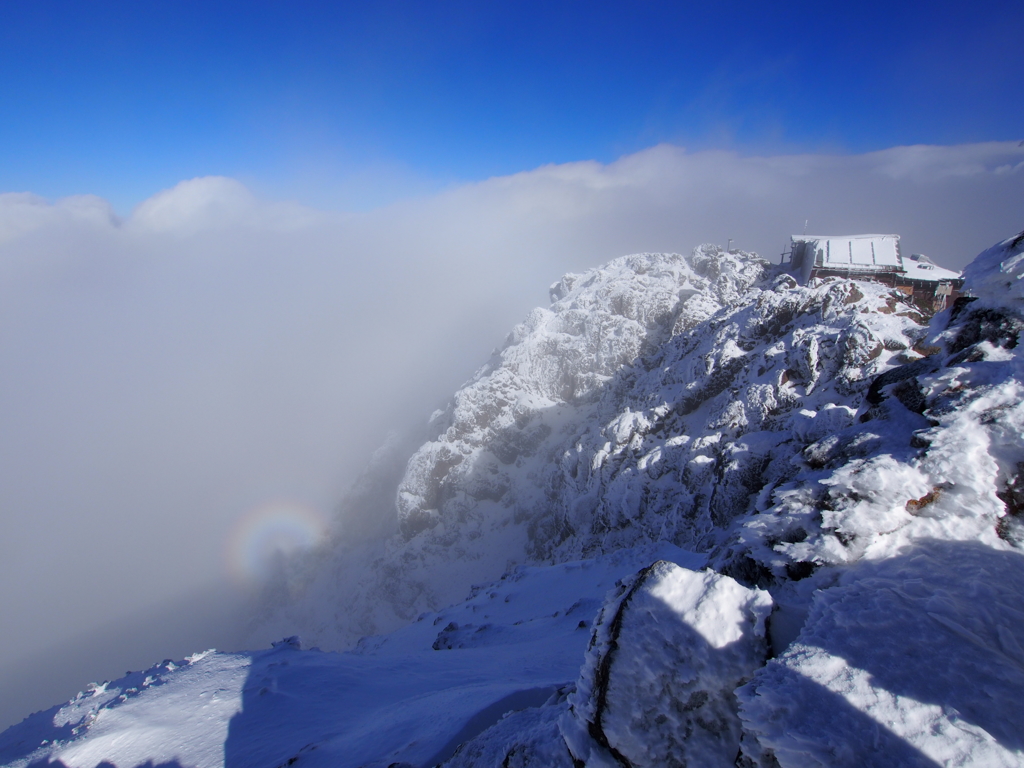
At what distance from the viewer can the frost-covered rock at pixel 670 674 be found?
5551mm

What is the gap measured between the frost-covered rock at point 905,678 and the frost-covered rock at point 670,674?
613mm

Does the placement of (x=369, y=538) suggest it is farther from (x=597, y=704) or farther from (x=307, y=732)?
(x=597, y=704)

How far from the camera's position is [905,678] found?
4.66 metres

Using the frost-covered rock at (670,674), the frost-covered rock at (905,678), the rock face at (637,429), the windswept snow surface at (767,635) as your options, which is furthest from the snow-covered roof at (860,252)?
the frost-covered rock at (670,674)

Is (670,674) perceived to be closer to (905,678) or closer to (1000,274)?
(905,678)

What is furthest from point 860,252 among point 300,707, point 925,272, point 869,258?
point 300,707

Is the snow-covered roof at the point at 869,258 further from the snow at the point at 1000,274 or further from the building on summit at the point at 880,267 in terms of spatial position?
the snow at the point at 1000,274

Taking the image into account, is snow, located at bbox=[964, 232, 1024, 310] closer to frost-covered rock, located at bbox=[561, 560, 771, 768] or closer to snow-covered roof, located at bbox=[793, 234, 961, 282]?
frost-covered rock, located at bbox=[561, 560, 771, 768]

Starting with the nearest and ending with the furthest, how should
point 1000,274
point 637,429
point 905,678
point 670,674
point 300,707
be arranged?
point 905,678
point 670,674
point 1000,274
point 300,707
point 637,429

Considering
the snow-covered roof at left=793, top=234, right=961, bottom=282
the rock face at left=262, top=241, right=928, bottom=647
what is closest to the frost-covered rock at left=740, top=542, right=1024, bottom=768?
the rock face at left=262, top=241, right=928, bottom=647

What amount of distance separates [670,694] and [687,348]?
141 feet

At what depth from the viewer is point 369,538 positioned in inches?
2749

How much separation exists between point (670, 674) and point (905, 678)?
2.48 meters

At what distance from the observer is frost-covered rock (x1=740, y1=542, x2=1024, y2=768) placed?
163 inches
